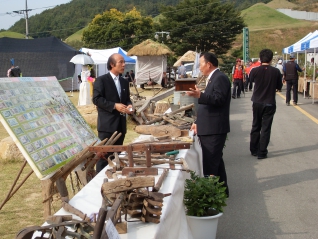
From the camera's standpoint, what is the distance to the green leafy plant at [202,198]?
4523 mm

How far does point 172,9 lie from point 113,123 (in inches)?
2367

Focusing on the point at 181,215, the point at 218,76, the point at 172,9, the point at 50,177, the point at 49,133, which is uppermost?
the point at 172,9

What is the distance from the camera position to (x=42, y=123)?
443 cm

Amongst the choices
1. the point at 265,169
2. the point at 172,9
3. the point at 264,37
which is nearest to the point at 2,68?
the point at 265,169

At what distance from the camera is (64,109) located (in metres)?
5.06

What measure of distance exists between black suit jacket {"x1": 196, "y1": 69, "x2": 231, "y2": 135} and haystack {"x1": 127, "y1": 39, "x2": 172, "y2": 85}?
88.6 ft

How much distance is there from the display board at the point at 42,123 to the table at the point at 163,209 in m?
0.46

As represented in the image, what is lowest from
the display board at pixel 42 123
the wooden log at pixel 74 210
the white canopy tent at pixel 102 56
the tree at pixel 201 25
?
the wooden log at pixel 74 210

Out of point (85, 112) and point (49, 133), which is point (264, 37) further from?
point (49, 133)

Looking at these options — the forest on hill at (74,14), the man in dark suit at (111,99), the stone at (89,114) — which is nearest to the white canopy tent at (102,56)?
the stone at (89,114)

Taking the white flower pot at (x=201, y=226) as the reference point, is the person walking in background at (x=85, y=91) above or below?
above

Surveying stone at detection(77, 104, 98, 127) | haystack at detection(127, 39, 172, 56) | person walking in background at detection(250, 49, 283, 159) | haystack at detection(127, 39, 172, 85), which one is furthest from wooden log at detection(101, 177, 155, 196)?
haystack at detection(127, 39, 172, 85)

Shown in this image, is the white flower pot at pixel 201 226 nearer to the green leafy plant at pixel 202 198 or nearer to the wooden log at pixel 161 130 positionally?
the green leafy plant at pixel 202 198

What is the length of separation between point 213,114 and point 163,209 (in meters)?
2.32
